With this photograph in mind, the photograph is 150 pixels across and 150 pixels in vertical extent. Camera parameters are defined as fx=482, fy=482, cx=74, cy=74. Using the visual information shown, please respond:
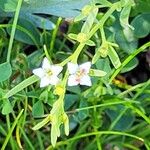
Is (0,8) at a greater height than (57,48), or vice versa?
(0,8)

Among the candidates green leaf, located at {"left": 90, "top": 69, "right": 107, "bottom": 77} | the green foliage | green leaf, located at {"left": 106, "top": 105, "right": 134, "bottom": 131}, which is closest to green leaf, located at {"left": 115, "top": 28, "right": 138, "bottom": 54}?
the green foliage

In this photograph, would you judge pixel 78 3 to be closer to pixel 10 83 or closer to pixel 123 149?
pixel 10 83

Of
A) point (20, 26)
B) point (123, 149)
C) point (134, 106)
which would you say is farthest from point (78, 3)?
point (123, 149)

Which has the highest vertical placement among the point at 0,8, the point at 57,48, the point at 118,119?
the point at 0,8

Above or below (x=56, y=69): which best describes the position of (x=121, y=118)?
below

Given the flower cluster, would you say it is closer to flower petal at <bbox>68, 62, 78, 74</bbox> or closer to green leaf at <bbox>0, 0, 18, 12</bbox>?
flower petal at <bbox>68, 62, 78, 74</bbox>

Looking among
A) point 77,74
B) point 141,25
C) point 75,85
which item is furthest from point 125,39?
point 77,74

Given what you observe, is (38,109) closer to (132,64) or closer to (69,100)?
(69,100)

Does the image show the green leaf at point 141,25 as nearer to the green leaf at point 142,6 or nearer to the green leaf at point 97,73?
the green leaf at point 142,6
